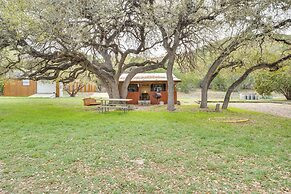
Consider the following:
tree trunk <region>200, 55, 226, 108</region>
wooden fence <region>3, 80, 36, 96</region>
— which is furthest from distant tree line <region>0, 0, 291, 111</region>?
wooden fence <region>3, 80, 36, 96</region>

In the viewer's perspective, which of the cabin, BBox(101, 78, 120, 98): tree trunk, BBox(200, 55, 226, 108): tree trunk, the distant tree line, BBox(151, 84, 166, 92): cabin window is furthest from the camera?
BBox(151, 84, 166, 92): cabin window

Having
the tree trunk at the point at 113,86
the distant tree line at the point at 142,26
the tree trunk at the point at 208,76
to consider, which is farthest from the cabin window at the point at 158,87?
the distant tree line at the point at 142,26

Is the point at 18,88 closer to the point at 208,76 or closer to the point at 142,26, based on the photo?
the point at 142,26

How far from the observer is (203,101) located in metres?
14.9

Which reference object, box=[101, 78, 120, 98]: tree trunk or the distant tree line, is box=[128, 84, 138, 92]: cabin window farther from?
the distant tree line

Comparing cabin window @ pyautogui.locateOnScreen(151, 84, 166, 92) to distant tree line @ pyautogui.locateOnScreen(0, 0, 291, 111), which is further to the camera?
cabin window @ pyautogui.locateOnScreen(151, 84, 166, 92)

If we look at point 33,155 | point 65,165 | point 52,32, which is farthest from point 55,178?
point 52,32

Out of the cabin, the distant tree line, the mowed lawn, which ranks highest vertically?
the distant tree line

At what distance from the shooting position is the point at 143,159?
5.29 meters

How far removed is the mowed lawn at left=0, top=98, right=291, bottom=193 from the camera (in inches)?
158

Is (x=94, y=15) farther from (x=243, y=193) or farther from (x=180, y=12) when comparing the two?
(x=243, y=193)

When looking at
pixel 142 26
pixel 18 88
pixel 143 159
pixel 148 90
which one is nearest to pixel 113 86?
pixel 148 90

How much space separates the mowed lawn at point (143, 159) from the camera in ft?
13.2

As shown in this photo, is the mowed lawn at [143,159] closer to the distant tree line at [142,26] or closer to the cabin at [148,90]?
the distant tree line at [142,26]
